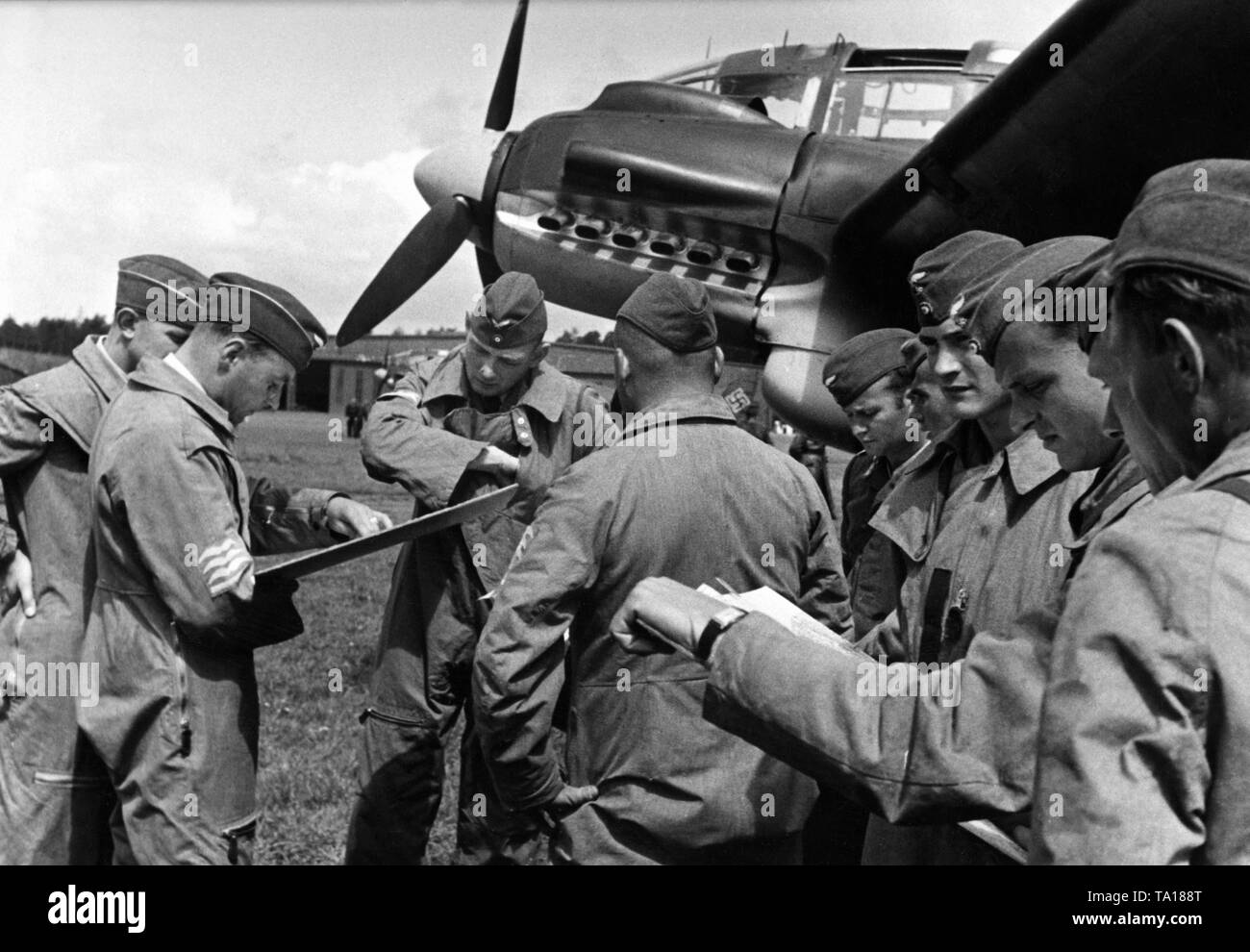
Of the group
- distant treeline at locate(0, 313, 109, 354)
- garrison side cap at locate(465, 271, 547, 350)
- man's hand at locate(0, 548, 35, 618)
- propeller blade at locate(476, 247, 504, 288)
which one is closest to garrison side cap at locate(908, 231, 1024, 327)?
garrison side cap at locate(465, 271, 547, 350)

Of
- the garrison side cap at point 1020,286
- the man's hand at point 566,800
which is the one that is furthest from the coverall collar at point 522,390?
the garrison side cap at point 1020,286

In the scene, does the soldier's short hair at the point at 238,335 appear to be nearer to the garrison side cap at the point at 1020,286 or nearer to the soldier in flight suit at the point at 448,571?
the soldier in flight suit at the point at 448,571

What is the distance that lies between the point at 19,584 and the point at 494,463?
62.5 inches

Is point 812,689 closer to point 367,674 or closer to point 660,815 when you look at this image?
point 660,815

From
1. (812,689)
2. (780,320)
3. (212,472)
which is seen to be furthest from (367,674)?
(812,689)

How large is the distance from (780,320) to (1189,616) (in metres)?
6.58

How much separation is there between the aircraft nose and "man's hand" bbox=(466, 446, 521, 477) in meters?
5.04

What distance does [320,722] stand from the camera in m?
6.66

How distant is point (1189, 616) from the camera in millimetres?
1172

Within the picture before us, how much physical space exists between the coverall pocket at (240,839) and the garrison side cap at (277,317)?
1271mm

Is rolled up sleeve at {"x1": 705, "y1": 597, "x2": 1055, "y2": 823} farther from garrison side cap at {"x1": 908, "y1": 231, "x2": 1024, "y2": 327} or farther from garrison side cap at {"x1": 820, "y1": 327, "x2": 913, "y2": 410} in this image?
garrison side cap at {"x1": 820, "y1": 327, "x2": 913, "y2": 410}

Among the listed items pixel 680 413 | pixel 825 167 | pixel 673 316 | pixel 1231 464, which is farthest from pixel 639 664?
pixel 825 167

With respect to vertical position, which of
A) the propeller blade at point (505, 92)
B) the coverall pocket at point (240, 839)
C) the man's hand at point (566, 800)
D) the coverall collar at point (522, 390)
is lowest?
the coverall pocket at point (240, 839)

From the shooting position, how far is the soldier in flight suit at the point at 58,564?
339cm
